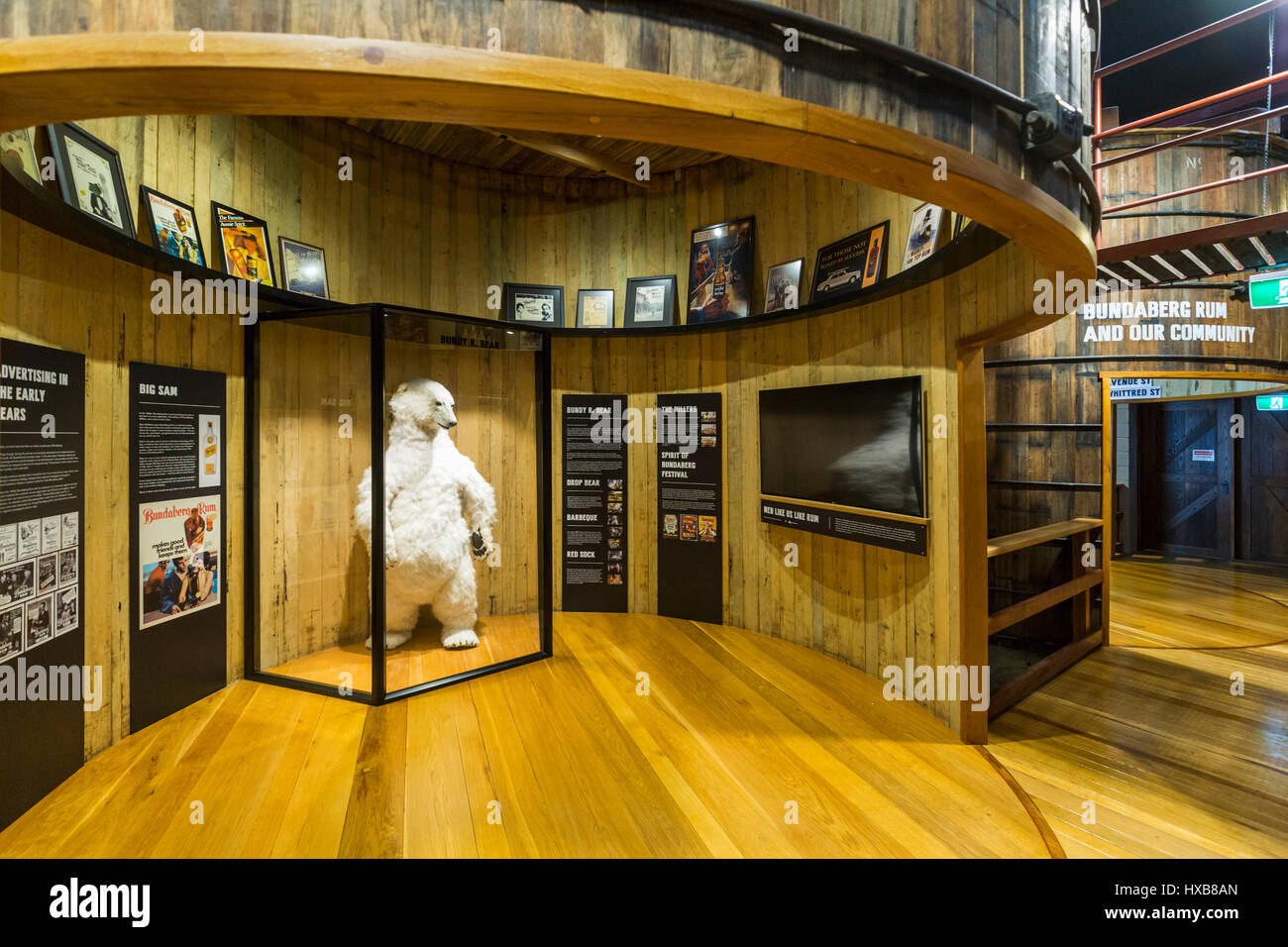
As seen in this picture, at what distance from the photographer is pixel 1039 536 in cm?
378

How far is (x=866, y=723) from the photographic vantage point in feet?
9.50

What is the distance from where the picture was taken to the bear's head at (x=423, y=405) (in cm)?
353

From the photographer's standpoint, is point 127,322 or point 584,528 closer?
point 127,322

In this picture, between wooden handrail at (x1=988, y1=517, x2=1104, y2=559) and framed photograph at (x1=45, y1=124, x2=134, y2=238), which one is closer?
framed photograph at (x1=45, y1=124, x2=134, y2=238)

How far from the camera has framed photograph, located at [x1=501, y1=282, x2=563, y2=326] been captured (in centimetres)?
447

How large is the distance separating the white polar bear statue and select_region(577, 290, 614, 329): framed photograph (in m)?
1.38

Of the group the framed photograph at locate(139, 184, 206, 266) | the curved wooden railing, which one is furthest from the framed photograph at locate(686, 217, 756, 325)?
the framed photograph at locate(139, 184, 206, 266)

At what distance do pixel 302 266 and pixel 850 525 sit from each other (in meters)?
3.55

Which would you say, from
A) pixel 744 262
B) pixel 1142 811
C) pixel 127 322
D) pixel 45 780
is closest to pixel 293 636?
pixel 45 780

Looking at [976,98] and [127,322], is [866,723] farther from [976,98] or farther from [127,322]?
[127,322]

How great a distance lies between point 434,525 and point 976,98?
3.14m

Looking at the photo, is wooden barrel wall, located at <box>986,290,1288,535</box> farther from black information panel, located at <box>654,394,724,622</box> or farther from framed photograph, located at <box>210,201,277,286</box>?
framed photograph, located at <box>210,201,277,286</box>

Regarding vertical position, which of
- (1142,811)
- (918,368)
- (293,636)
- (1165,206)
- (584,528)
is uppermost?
(1165,206)

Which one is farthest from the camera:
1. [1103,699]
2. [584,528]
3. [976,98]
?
[584,528]
